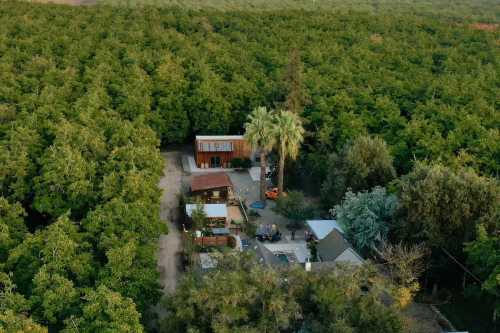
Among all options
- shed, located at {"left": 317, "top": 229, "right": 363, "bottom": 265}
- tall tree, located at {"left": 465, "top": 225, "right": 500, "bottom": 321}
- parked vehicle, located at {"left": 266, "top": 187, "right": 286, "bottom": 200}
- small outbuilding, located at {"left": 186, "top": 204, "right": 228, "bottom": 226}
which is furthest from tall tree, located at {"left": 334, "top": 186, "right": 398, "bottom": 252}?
parked vehicle, located at {"left": 266, "top": 187, "right": 286, "bottom": 200}

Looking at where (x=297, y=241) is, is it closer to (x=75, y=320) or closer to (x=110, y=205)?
(x=110, y=205)

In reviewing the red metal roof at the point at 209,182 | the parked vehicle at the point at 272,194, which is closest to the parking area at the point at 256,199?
the parked vehicle at the point at 272,194

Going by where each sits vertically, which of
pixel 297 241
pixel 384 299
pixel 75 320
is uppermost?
pixel 75 320

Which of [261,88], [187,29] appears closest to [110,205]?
[261,88]

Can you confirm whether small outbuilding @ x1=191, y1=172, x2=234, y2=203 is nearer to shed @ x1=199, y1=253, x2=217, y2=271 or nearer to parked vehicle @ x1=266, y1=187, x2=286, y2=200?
parked vehicle @ x1=266, y1=187, x2=286, y2=200

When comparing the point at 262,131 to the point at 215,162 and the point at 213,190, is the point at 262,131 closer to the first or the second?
the point at 213,190

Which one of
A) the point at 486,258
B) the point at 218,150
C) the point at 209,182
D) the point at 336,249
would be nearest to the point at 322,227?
the point at 336,249

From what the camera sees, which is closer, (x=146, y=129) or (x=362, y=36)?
(x=146, y=129)
